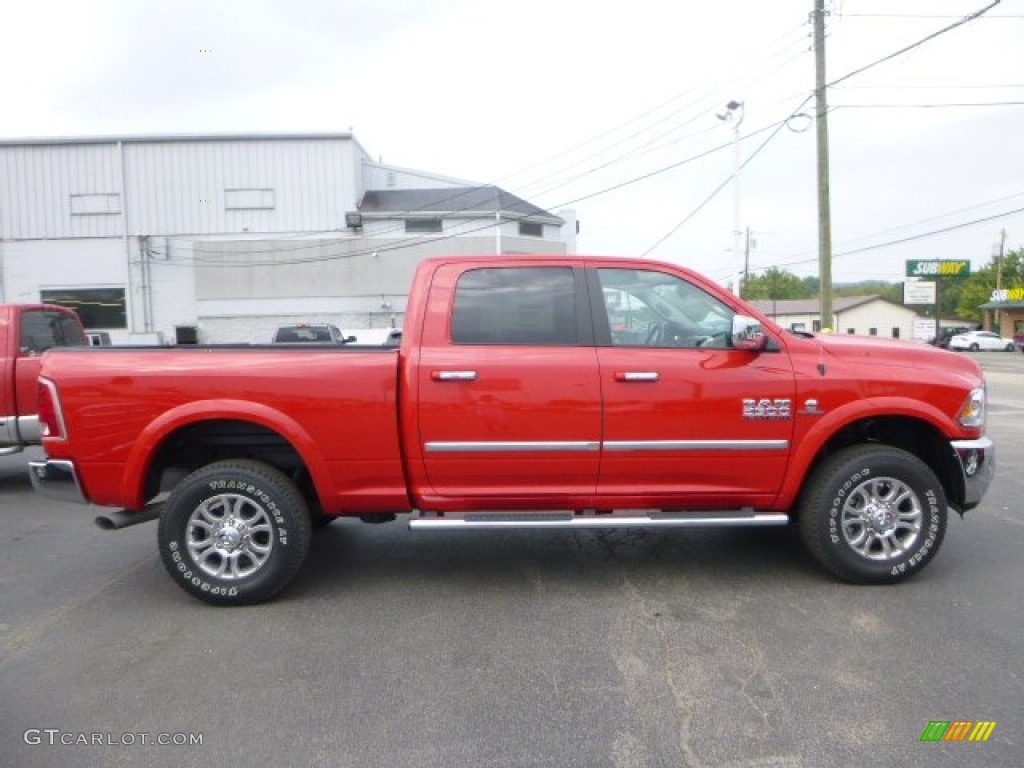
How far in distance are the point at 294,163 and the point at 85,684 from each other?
32.6 meters

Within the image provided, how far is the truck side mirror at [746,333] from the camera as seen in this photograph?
4.29 meters

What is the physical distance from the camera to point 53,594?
477 cm

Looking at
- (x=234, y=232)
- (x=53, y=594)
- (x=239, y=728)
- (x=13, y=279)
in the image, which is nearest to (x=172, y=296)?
(x=234, y=232)

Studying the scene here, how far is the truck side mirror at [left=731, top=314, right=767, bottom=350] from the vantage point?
14.1 feet

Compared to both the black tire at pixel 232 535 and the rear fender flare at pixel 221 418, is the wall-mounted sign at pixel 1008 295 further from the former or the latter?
the black tire at pixel 232 535

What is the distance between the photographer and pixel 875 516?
4516 mm

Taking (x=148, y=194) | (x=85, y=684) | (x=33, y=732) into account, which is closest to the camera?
(x=33, y=732)

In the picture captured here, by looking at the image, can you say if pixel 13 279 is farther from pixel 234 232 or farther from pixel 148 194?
pixel 234 232

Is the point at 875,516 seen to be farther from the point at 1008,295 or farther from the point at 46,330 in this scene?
the point at 1008,295

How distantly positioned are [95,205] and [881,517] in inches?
1402

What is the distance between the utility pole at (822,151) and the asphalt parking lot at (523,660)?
Result: 12.2 m

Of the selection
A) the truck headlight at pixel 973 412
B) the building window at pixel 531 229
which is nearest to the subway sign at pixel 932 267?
the building window at pixel 531 229

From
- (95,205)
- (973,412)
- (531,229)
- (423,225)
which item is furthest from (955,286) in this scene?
(973,412)

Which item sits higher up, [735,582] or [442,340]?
[442,340]
